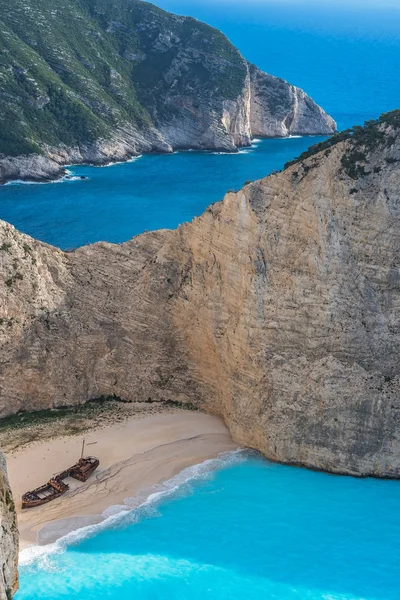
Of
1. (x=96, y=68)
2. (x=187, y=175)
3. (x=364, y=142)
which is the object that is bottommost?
(x=364, y=142)

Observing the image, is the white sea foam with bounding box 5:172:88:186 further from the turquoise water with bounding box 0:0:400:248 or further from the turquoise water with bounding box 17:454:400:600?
the turquoise water with bounding box 17:454:400:600

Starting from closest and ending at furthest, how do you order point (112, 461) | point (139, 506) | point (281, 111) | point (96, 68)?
1. point (139, 506)
2. point (112, 461)
3. point (96, 68)
4. point (281, 111)

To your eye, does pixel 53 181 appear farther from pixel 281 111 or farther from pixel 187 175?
pixel 281 111

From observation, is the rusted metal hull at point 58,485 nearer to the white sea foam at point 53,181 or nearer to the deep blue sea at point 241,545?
the deep blue sea at point 241,545

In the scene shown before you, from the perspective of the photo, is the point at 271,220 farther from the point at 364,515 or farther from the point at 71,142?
the point at 71,142

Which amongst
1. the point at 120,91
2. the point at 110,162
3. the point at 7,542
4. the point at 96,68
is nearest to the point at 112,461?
the point at 7,542

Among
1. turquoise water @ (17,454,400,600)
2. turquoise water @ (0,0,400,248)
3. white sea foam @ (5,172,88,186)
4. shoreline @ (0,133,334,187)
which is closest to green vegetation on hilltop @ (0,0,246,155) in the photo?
shoreline @ (0,133,334,187)
